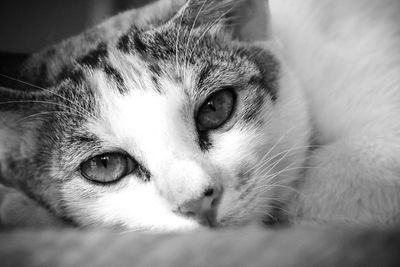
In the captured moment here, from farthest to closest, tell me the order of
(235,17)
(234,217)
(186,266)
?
(235,17) < (234,217) < (186,266)

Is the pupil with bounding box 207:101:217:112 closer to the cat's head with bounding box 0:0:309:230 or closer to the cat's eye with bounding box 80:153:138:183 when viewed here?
the cat's head with bounding box 0:0:309:230

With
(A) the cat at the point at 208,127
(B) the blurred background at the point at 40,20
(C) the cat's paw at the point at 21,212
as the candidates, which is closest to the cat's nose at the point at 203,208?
(A) the cat at the point at 208,127

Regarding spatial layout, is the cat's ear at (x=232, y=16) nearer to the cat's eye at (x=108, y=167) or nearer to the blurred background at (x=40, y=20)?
the cat's eye at (x=108, y=167)

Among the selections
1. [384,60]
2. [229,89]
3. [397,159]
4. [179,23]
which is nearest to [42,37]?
[179,23]

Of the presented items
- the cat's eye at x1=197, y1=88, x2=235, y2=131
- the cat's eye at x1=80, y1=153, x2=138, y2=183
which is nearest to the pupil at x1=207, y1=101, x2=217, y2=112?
the cat's eye at x1=197, y1=88, x2=235, y2=131

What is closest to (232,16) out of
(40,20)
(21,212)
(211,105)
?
(211,105)

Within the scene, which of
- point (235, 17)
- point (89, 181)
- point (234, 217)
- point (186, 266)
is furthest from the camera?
point (235, 17)

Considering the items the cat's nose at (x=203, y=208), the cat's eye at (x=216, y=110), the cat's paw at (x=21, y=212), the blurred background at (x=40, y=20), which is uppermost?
the blurred background at (x=40, y=20)

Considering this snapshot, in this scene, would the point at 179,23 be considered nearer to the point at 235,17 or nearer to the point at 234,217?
the point at 235,17
